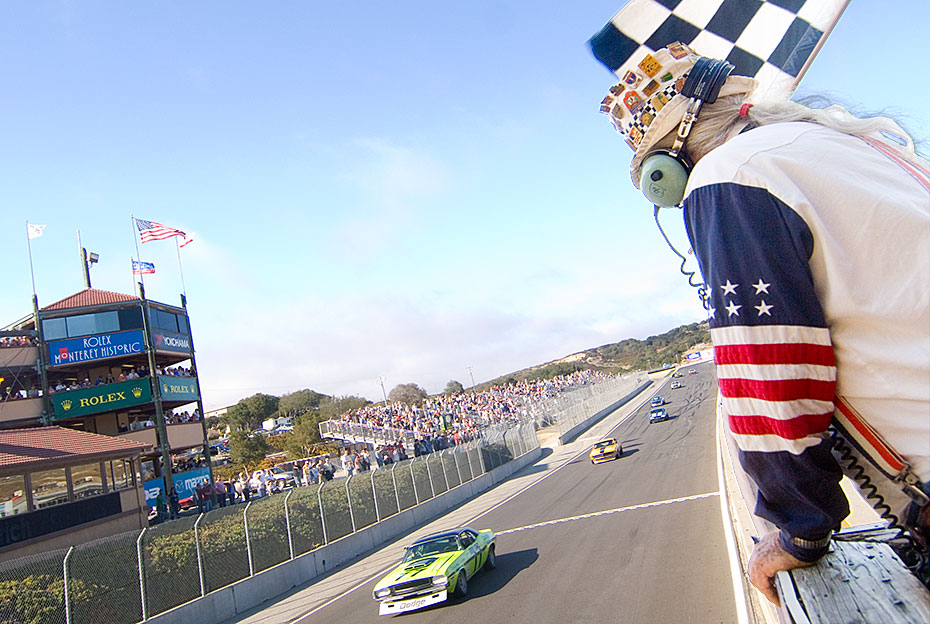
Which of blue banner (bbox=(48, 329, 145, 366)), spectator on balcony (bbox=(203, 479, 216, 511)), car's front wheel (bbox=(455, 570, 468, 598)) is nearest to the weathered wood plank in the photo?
car's front wheel (bbox=(455, 570, 468, 598))

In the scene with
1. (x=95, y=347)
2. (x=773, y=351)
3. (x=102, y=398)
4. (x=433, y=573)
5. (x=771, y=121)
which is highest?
(x=95, y=347)

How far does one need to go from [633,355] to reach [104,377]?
479 feet

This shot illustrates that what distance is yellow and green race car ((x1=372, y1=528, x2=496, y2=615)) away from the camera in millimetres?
11336

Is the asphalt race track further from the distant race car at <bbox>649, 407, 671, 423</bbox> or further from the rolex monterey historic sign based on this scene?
the rolex monterey historic sign

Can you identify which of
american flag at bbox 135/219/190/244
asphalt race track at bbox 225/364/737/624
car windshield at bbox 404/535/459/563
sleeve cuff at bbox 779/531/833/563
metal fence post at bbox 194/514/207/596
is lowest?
asphalt race track at bbox 225/364/737/624

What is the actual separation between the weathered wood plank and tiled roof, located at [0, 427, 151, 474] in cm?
2220

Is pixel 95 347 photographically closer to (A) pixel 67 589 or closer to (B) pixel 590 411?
(A) pixel 67 589

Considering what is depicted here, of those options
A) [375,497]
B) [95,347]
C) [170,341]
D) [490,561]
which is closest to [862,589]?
[490,561]

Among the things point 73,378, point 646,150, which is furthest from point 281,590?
point 73,378

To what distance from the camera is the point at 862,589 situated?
132cm

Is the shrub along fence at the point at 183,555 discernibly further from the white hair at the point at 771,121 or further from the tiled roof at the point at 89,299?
the tiled roof at the point at 89,299

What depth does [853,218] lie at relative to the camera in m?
1.16

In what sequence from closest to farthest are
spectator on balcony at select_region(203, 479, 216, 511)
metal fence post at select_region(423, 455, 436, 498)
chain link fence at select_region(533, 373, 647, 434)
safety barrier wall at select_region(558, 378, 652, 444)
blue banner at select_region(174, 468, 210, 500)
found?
spectator on balcony at select_region(203, 479, 216, 511), metal fence post at select_region(423, 455, 436, 498), blue banner at select_region(174, 468, 210, 500), safety barrier wall at select_region(558, 378, 652, 444), chain link fence at select_region(533, 373, 647, 434)

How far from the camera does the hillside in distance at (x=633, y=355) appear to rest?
133875 millimetres
